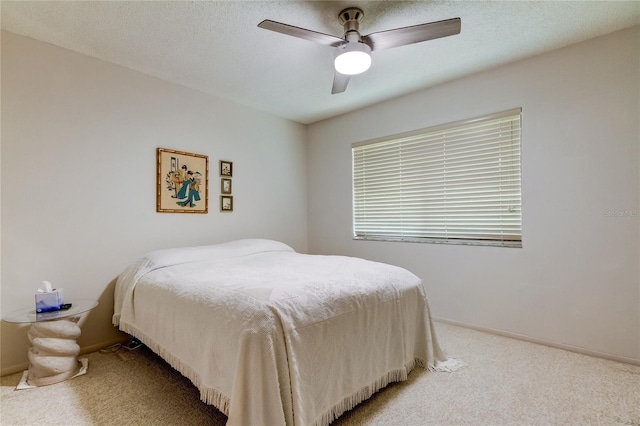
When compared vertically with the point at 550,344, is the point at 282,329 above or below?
above

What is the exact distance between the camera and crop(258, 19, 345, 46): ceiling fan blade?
175 cm

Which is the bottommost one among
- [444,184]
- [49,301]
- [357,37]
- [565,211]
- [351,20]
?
[49,301]

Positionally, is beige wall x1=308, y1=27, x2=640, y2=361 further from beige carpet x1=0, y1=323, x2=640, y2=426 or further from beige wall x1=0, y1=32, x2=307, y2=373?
beige wall x1=0, y1=32, x2=307, y2=373

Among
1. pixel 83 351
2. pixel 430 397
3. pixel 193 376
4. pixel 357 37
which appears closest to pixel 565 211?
pixel 430 397

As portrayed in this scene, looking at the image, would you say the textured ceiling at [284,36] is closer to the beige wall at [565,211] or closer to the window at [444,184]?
the beige wall at [565,211]

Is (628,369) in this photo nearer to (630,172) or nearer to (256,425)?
(630,172)

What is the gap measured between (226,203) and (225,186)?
0.19 m

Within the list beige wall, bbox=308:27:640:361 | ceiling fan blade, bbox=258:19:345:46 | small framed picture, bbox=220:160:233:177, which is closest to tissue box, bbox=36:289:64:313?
small framed picture, bbox=220:160:233:177

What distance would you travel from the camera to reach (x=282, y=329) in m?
1.39

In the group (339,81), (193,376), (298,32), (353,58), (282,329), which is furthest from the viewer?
(339,81)

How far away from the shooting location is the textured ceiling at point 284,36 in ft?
6.52

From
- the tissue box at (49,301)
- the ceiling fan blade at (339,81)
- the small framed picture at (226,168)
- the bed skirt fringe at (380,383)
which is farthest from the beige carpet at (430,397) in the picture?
the ceiling fan blade at (339,81)

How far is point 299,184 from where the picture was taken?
4.38 meters

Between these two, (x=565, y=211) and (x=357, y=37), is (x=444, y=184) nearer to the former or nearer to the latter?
(x=565, y=211)
